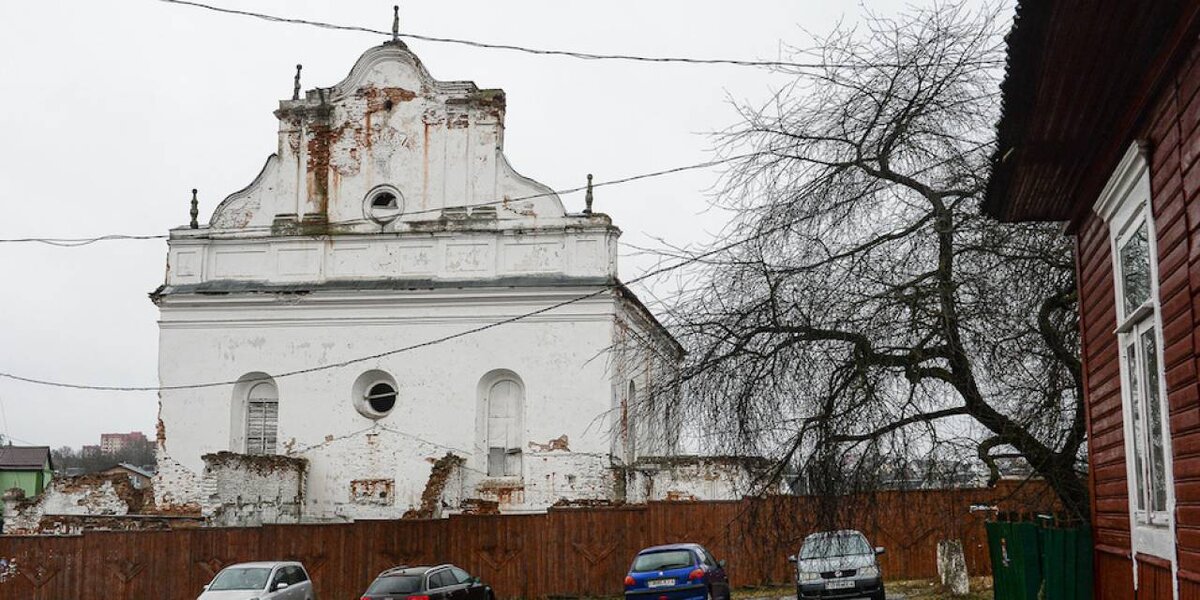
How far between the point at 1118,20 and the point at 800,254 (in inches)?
272

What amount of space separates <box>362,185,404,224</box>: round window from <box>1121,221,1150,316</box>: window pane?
2613 centimetres

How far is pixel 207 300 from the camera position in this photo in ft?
111

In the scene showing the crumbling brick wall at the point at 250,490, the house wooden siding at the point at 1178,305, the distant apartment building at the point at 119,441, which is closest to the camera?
the house wooden siding at the point at 1178,305

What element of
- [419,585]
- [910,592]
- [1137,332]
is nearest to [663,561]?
[419,585]

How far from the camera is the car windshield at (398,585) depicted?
2080 centimetres

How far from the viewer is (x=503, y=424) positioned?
32969mm

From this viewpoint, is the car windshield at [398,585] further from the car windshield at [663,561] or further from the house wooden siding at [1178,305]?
the house wooden siding at [1178,305]

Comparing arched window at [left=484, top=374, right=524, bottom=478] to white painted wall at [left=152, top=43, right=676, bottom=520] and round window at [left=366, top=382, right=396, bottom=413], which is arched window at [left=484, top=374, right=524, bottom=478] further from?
round window at [left=366, top=382, right=396, bottom=413]

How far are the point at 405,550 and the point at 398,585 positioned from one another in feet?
21.7

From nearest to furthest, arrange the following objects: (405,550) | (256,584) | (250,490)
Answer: (256,584)
(405,550)
(250,490)

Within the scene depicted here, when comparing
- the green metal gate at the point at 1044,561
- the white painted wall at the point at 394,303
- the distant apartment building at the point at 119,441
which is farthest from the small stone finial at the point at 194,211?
the distant apartment building at the point at 119,441

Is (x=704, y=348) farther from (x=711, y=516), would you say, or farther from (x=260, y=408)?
(x=260, y=408)

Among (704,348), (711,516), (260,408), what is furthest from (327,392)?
(704,348)

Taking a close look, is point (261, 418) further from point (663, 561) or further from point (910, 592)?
point (910, 592)
